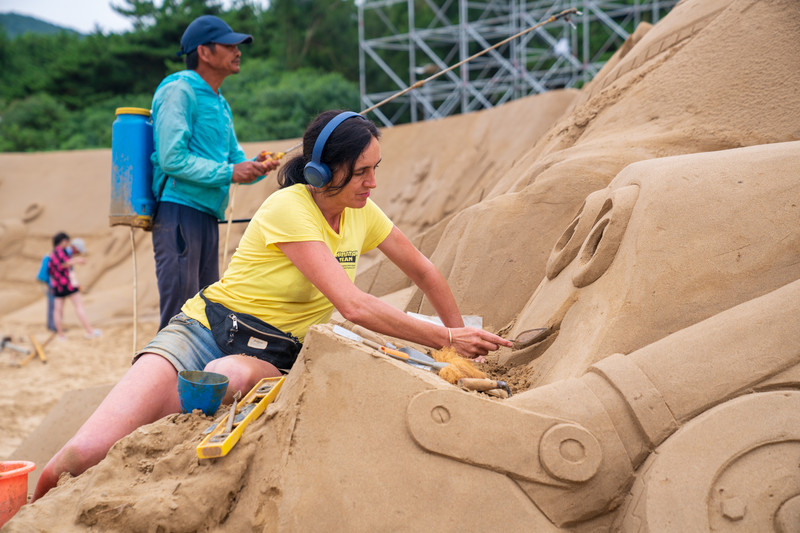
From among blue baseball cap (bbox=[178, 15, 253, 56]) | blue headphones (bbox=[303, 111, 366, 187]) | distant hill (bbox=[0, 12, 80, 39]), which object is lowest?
blue headphones (bbox=[303, 111, 366, 187])

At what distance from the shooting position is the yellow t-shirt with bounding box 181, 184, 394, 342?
87.3 inches

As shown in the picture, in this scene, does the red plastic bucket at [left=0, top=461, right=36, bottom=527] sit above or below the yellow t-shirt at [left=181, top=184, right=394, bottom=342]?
below

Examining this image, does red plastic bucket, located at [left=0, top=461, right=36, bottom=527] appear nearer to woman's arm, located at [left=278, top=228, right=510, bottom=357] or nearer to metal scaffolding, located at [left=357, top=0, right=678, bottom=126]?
woman's arm, located at [left=278, top=228, right=510, bottom=357]

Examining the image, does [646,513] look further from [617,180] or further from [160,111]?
[160,111]

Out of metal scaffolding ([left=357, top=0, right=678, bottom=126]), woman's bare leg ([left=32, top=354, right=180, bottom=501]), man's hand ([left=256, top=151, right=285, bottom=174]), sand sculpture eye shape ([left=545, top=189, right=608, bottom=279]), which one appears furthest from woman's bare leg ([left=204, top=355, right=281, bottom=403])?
metal scaffolding ([left=357, top=0, right=678, bottom=126])

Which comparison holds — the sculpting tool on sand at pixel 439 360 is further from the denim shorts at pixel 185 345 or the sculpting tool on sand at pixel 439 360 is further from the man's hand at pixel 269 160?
the man's hand at pixel 269 160

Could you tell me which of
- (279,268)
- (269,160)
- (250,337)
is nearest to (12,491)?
(250,337)

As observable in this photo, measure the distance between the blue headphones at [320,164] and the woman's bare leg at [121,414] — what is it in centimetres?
72

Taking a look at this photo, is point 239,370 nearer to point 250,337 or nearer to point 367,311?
point 250,337

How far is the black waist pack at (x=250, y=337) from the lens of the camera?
2309 mm

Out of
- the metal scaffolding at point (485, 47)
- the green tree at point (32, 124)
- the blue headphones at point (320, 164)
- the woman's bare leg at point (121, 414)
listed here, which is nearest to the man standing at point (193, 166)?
the woman's bare leg at point (121, 414)

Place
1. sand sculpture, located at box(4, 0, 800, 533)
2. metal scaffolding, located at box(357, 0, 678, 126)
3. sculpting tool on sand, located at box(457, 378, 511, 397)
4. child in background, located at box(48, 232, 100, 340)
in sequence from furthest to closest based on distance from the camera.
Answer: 1. metal scaffolding, located at box(357, 0, 678, 126)
2. child in background, located at box(48, 232, 100, 340)
3. sculpting tool on sand, located at box(457, 378, 511, 397)
4. sand sculpture, located at box(4, 0, 800, 533)

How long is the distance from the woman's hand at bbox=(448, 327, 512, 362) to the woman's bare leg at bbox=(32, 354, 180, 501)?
34.4 inches

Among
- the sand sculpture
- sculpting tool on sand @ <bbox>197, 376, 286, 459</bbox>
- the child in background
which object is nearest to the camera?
the sand sculpture
